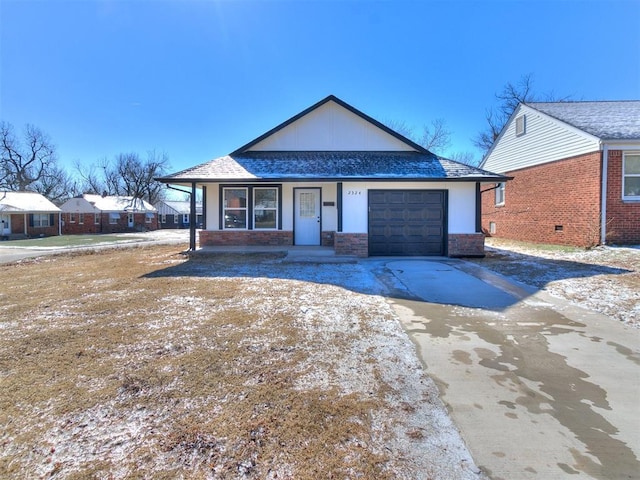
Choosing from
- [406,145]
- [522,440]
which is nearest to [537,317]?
[522,440]

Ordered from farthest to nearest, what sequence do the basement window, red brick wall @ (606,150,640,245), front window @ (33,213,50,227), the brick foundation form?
1. front window @ (33,213,50,227)
2. the basement window
3. red brick wall @ (606,150,640,245)
4. the brick foundation

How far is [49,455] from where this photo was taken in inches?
88.9

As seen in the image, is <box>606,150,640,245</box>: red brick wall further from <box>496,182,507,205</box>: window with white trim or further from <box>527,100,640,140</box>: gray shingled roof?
<box>496,182,507,205</box>: window with white trim

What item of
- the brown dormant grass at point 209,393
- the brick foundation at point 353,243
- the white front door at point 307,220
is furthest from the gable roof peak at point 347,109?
the brown dormant grass at point 209,393

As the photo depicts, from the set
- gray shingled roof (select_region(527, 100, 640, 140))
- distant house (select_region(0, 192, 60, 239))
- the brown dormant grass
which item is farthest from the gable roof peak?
distant house (select_region(0, 192, 60, 239))

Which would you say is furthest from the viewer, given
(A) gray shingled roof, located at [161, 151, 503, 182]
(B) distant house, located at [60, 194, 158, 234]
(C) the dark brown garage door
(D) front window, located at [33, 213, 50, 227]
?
(B) distant house, located at [60, 194, 158, 234]

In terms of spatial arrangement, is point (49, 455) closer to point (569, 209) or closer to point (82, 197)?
point (569, 209)

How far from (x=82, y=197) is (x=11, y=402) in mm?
47602

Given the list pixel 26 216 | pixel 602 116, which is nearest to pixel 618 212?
pixel 602 116

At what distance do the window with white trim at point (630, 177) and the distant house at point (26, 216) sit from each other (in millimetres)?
44721

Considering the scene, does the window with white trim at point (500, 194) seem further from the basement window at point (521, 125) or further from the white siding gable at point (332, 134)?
the white siding gable at point (332, 134)

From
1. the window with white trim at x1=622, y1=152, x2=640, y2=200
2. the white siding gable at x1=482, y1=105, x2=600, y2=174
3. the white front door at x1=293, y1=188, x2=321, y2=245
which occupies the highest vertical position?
the white siding gable at x1=482, y1=105, x2=600, y2=174

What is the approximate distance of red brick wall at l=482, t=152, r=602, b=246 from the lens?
12320mm

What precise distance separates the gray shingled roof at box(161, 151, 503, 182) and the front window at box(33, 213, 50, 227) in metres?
32.9
